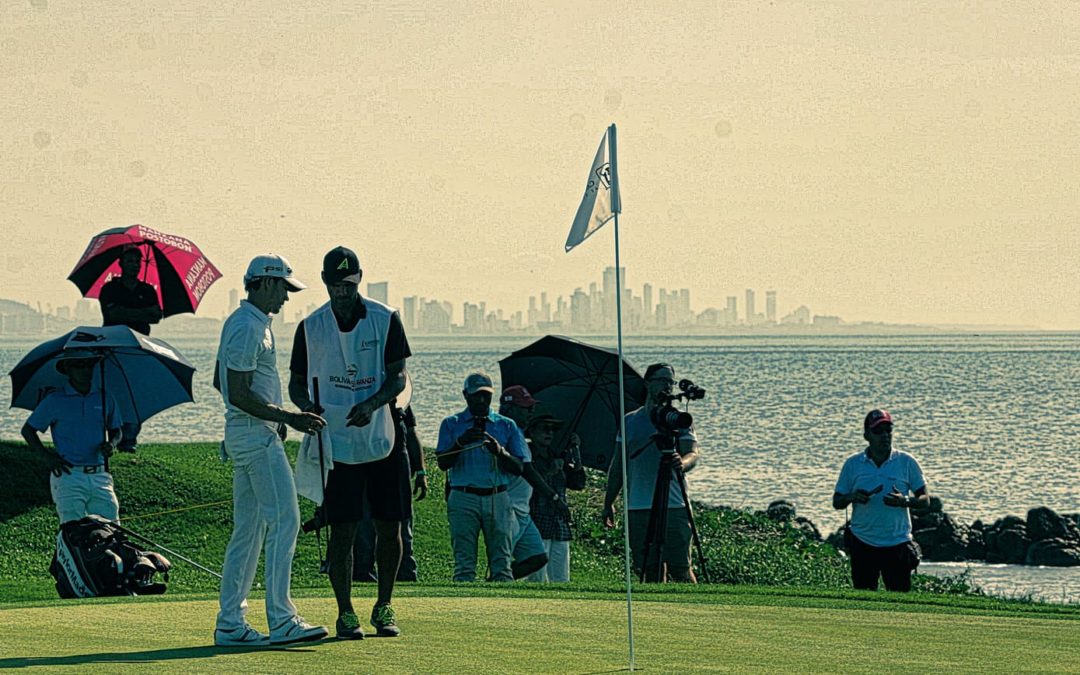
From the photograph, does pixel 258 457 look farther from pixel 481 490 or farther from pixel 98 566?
pixel 481 490

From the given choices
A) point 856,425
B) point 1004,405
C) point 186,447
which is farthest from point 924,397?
point 186,447

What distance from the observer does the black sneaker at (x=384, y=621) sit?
9281 mm

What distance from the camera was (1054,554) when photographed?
30.2 meters

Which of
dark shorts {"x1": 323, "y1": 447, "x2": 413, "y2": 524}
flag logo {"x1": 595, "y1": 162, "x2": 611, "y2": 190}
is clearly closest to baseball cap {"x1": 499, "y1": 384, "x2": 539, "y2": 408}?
dark shorts {"x1": 323, "y1": 447, "x2": 413, "y2": 524}

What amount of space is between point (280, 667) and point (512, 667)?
3.55 ft

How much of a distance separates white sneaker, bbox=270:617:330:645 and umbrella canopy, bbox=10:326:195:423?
18.3 feet

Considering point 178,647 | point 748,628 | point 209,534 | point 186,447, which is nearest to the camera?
point 178,647

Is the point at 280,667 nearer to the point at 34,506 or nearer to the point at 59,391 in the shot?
the point at 59,391

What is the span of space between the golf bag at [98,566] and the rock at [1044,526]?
21359 mm

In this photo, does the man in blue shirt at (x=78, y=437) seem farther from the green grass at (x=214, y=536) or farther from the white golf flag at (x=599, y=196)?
the white golf flag at (x=599, y=196)

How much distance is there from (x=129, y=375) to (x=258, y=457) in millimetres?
6654

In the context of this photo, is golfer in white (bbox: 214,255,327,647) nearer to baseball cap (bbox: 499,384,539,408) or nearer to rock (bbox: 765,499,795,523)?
baseball cap (bbox: 499,384,539,408)

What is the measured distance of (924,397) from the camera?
331 feet

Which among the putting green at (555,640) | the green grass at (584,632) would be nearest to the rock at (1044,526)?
the green grass at (584,632)
